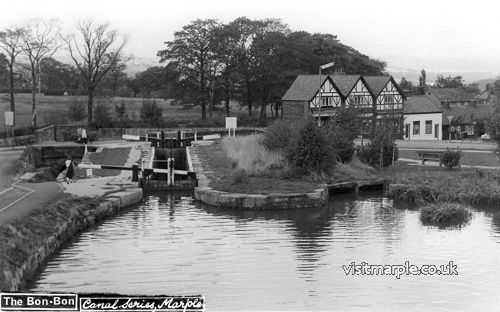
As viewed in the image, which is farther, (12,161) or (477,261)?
(12,161)

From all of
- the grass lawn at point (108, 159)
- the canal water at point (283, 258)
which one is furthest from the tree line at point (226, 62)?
the canal water at point (283, 258)

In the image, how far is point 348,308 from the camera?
41.7ft

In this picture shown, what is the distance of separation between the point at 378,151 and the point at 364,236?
1538 cm

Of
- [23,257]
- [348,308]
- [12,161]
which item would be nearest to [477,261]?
[348,308]

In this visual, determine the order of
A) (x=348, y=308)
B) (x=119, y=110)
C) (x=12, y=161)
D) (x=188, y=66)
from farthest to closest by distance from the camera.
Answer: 1. (x=188, y=66)
2. (x=119, y=110)
3. (x=12, y=161)
4. (x=348, y=308)

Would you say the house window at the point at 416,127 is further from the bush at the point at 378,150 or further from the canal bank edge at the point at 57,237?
the canal bank edge at the point at 57,237

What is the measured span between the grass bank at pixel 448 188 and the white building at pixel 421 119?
35.8m

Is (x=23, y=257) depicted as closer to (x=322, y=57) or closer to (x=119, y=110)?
(x=119, y=110)

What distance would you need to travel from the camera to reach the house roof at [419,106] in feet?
214

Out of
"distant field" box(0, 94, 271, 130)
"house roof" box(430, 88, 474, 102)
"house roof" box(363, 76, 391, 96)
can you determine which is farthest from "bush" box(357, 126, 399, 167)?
"house roof" box(430, 88, 474, 102)

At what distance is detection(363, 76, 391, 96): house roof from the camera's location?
63094 millimetres

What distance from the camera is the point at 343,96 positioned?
201 ft

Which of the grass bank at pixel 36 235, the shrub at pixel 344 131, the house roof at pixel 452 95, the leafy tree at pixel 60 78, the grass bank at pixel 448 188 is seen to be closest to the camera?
the grass bank at pixel 36 235
